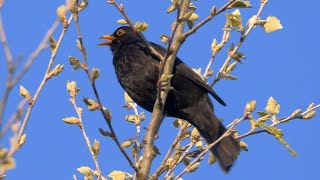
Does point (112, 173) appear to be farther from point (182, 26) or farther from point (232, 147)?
point (232, 147)

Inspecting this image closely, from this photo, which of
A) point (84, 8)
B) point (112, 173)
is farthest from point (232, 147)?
point (84, 8)

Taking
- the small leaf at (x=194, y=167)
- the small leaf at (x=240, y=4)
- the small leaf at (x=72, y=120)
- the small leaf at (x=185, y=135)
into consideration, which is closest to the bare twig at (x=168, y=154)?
the small leaf at (x=185, y=135)

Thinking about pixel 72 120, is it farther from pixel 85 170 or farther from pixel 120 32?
pixel 120 32

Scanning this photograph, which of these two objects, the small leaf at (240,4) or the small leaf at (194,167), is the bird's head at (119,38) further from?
the small leaf at (194,167)

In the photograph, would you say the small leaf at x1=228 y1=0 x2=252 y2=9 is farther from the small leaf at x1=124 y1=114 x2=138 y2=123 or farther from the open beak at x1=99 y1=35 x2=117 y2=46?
the open beak at x1=99 y1=35 x2=117 y2=46

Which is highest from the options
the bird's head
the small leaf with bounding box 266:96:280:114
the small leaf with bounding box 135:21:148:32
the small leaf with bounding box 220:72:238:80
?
the bird's head

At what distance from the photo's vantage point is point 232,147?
18.1ft

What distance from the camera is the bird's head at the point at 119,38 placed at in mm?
6867

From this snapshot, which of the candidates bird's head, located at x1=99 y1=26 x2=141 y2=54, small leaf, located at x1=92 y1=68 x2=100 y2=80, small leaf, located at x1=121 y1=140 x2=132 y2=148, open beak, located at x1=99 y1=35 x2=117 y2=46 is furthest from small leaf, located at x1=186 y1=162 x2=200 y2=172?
open beak, located at x1=99 y1=35 x2=117 y2=46

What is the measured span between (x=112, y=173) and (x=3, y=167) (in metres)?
2.46

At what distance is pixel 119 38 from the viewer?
7102mm

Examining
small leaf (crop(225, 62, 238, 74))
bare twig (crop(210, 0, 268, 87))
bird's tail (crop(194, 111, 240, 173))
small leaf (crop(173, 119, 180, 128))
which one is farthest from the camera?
bird's tail (crop(194, 111, 240, 173))

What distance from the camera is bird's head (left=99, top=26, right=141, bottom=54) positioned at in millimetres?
6867

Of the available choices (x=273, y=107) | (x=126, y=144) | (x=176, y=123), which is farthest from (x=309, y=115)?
(x=176, y=123)
